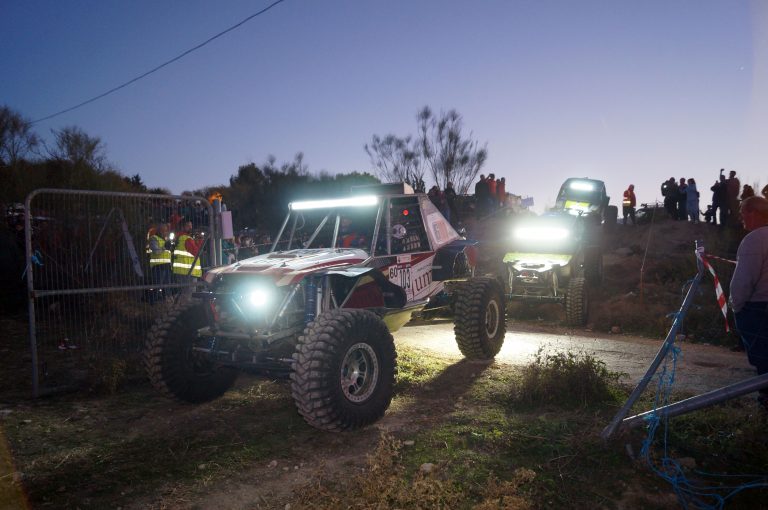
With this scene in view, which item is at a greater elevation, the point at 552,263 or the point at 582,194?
the point at 582,194

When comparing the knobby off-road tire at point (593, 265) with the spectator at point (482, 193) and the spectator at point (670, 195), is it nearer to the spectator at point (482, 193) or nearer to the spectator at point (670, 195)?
the spectator at point (482, 193)

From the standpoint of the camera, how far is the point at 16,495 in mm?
3848

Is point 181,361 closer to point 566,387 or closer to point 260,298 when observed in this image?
point 260,298

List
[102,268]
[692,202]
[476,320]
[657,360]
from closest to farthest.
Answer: [657,360]
[476,320]
[102,268]
[692,202]

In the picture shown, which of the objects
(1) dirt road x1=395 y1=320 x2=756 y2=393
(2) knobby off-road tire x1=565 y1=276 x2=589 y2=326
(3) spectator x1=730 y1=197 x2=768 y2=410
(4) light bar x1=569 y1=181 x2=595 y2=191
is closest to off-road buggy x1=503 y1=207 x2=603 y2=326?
(2) knobby off-road tire x1=565 y1=276 x2=589 y2=326

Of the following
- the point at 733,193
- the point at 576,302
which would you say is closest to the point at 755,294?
the point at 576,302

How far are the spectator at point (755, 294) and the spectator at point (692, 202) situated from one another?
1954 cm

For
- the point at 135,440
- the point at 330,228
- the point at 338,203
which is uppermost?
the point at 338,203

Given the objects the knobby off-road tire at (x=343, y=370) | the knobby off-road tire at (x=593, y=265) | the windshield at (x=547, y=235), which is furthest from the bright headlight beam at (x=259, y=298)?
the knobby off-road tire at (x=593, y=265)

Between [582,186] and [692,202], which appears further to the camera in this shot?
[692,202]

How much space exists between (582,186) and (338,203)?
15177 millimetres

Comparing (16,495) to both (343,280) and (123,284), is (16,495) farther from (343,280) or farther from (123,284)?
(123,284)

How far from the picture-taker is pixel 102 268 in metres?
7.14

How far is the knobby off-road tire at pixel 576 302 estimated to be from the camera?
10.2 metres
